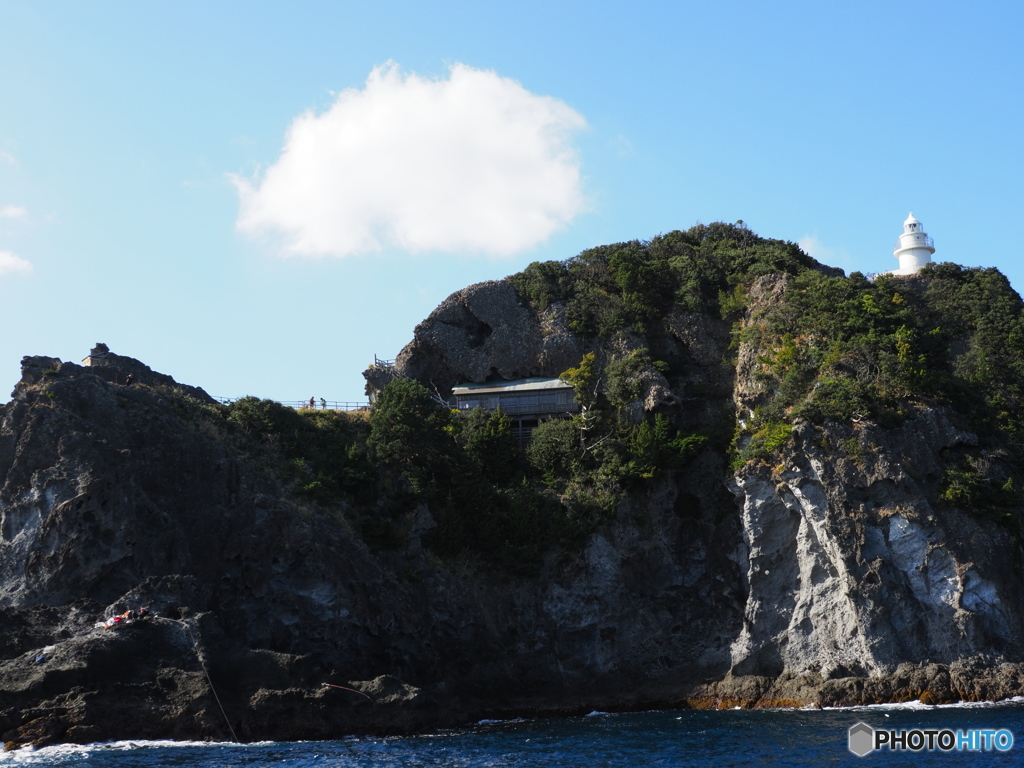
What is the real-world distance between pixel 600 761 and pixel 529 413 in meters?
22.3

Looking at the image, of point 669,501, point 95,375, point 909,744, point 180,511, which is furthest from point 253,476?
point 909,744

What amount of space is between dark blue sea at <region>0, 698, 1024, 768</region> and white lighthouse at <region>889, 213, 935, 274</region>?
1306 inches

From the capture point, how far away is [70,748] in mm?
31219

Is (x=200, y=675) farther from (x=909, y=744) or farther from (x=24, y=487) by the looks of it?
(x=909, y=744)

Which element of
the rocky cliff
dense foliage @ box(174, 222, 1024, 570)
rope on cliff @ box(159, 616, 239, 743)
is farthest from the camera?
dense foliage @ box(174, 222, 1024, 570)

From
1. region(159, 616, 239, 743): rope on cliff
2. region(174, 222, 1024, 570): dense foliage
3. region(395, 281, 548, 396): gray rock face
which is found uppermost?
region(395, 281, 548, 396): gray rock face

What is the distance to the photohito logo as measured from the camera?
29781 millimetres

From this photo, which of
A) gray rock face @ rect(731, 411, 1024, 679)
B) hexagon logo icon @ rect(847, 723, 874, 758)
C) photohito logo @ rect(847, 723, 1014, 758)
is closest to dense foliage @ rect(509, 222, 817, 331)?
gray rock face @ rect(731, 411, 1024, 679)

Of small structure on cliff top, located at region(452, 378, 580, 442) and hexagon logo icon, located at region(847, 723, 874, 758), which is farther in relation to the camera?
small structure on cliff top, located at region(452, 378, 580, 442)

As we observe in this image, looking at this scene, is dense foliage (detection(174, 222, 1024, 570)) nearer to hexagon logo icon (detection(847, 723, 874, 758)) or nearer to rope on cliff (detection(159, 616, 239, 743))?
rope on cliff (detection(159, 616, 239, 743))

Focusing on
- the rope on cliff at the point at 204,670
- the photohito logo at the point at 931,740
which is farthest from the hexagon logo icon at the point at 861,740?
the rope on cliff at the point at 204,670

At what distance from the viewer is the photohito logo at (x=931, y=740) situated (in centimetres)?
2978

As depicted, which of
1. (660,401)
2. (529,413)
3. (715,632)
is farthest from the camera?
(529,413)

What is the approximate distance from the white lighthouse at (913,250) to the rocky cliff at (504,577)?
17783 mm
